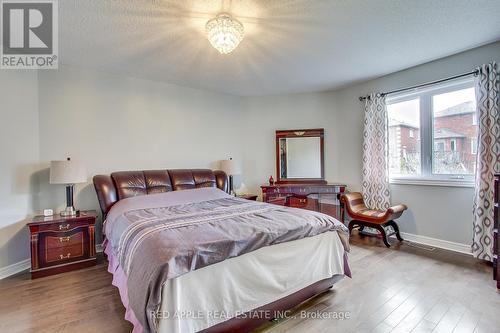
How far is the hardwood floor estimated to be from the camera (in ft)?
5.81

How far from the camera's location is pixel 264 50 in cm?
291

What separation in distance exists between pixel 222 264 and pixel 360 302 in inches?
51.9

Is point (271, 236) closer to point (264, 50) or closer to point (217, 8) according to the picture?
point (217, 8)

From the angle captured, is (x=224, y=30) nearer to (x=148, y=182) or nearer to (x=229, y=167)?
→ (x=148, y=182)

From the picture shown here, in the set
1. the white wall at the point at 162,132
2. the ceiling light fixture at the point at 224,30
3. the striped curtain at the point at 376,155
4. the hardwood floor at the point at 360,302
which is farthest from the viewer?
the striped curtain at the point at 376,155

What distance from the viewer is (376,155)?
155 inches

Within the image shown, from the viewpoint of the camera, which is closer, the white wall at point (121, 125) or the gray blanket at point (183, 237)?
the gray blanket at point (183, 237)

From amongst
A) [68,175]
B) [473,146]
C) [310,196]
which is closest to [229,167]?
[310,196]

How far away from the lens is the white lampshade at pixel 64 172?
2770 mm

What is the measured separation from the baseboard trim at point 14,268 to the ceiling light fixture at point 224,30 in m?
3.27

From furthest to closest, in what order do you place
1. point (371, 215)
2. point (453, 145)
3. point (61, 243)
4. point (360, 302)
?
1. point (371, 215)
2. point (453, 145)
3. point (61, 243)
4. point (360, 302)

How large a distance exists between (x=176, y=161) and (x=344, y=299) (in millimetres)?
3099

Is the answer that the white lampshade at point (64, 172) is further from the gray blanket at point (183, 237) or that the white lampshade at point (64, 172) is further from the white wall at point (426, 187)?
the white wall at point (426, 187)

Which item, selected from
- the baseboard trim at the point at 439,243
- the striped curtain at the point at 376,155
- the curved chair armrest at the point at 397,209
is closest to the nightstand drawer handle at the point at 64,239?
the curved chair armrest at the point at 397,209
